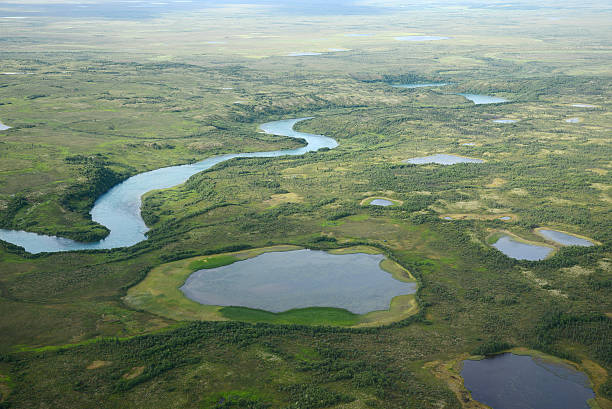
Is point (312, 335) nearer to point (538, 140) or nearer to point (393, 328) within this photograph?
point (393, 328)

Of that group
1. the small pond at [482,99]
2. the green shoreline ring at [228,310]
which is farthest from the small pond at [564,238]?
the small pond at [482,99]

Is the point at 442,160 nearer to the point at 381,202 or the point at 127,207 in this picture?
the point at 381,202

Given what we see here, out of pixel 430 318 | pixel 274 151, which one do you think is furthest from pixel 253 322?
pixel 274 151

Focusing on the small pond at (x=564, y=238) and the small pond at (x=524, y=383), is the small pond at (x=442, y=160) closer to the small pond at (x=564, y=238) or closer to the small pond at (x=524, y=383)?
the small pond at (x=564, y=238)

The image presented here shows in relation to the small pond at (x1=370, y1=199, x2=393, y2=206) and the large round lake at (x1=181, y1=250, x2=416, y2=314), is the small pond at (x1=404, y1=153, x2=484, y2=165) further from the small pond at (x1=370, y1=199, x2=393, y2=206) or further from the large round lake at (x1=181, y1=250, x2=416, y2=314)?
the large round lake at (x1=181, y1=250, x2=416, y2=314)

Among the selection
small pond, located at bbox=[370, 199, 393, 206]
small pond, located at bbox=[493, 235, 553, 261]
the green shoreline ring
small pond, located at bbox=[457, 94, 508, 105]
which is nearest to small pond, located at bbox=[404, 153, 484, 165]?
small pond, located at bbox=[370, 199, 393, 206]

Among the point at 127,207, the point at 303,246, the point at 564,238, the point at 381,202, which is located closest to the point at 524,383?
the point at 564,238
